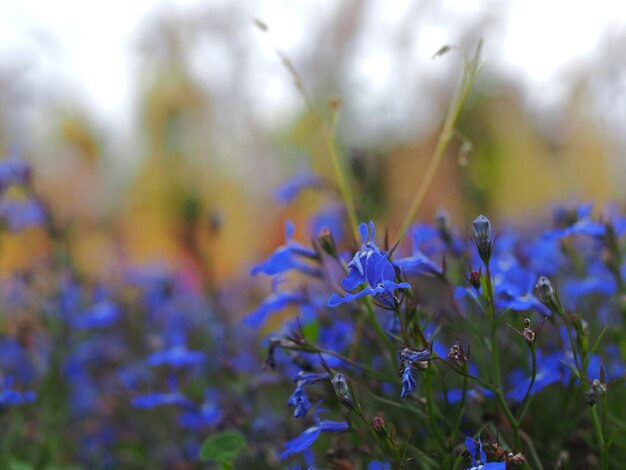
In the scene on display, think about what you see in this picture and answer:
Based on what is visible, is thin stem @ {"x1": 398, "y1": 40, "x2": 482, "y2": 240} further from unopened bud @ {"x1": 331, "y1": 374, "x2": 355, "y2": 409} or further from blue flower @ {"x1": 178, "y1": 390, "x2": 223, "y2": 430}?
blue flower @ {"x1": 178, "y1": 390, "x2": 223, "y2": 430}

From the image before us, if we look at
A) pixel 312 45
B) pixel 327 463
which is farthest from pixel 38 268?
pixel 312 45

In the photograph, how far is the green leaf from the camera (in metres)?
1.15

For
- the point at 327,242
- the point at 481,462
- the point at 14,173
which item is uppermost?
the point at 14,173

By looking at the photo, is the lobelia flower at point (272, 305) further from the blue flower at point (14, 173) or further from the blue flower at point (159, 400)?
the blue flower at point (14, 173)

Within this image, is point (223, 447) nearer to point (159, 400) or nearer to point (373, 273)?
point (159, 400)

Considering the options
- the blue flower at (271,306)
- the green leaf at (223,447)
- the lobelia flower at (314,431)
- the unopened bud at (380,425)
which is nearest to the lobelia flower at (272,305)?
the blue flower at (271,306)

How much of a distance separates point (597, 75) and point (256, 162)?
8623 millimetres

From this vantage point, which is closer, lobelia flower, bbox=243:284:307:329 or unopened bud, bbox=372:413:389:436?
unopened bud, bbox=372:413:389:436

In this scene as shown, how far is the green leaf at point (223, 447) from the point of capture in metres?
1.15

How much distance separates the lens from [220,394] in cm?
175

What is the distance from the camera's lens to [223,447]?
3.87 ft

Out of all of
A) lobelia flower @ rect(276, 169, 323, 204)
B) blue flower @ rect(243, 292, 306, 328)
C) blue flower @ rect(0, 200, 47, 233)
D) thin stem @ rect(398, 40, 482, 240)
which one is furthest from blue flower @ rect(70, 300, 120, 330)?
thin stem @ rect(398, 40, 482, 240)

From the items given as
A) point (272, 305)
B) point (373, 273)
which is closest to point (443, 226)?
point (272, 305)

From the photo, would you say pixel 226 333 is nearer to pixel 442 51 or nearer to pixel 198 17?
pixel 442 51
